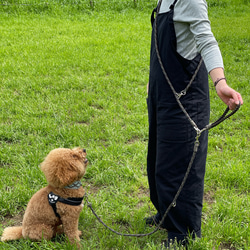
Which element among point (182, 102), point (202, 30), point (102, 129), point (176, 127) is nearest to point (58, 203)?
point (176, 127)

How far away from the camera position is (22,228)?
7.62ft

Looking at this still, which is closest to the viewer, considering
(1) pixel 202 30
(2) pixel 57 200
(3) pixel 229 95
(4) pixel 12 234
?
(3) pixel 229 95

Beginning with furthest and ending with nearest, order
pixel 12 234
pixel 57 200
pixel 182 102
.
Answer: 1. pixel 12 234
2. pixel 57 200
3. pixel 182 102

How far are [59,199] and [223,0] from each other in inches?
587

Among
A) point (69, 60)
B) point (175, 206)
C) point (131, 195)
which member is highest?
point (69, 60)

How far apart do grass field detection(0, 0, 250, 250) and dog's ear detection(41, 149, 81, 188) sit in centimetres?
57

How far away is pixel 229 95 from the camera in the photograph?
5.21ft

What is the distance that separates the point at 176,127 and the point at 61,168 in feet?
2.76

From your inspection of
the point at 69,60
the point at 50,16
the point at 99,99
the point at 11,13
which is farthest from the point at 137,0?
the point at 99,99

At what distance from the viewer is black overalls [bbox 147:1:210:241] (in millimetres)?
1963

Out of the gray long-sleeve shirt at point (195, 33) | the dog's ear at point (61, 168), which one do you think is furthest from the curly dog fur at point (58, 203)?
the gray long-sleeve shirt at point (195, 33)

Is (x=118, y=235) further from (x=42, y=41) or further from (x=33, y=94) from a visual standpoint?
(x=42, y=41)

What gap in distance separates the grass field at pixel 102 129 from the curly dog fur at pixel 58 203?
0.42ft

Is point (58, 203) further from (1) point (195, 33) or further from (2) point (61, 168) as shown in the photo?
(1) point (195, 33)
